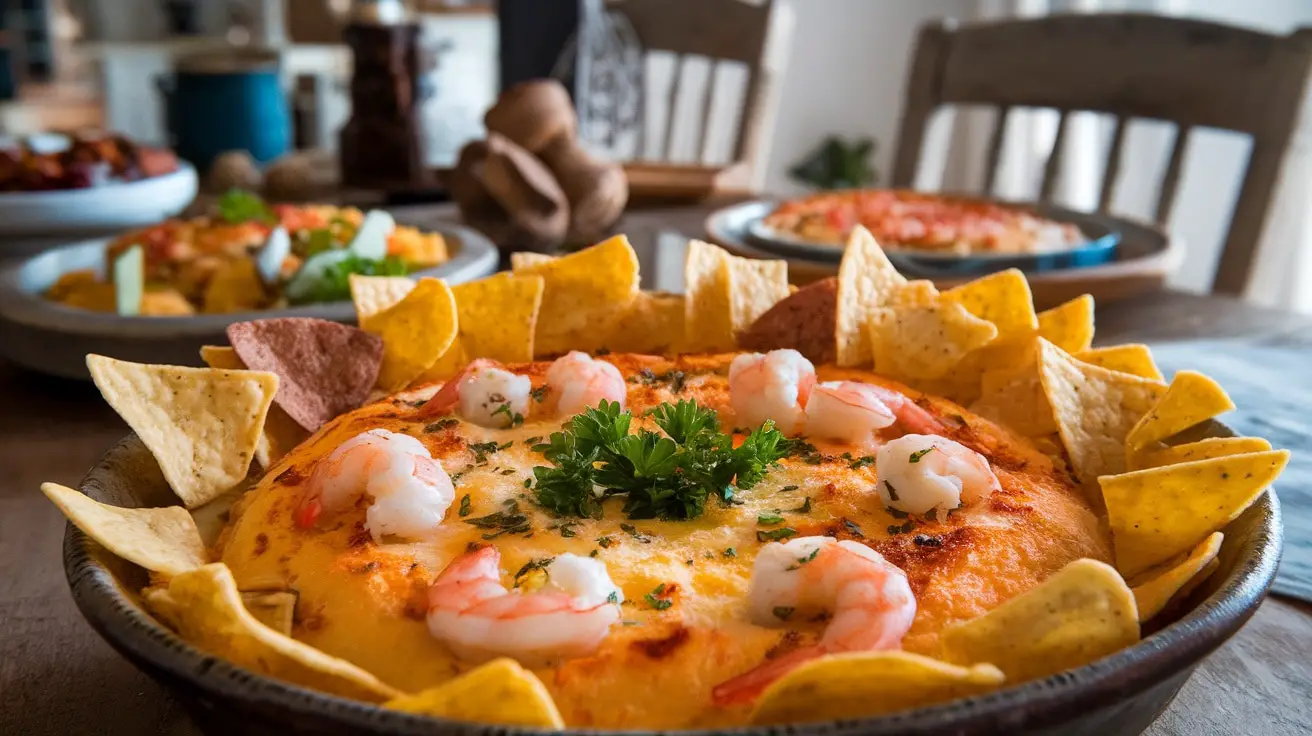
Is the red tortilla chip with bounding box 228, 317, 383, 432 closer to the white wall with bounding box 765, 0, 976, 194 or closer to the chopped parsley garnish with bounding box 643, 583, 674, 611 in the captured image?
the chopped parsley garnish with bounding box 643, 583, 674, 611

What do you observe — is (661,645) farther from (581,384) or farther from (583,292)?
(583,292)

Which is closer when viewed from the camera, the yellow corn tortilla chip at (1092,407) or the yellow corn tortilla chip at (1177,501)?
the yellow corn tortilla chip at (1177,501)

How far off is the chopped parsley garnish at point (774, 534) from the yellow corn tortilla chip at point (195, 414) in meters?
0.55

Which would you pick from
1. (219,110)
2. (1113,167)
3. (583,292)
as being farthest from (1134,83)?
(219,110)

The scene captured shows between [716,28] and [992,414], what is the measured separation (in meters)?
3.50

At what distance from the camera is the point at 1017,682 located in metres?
0.86

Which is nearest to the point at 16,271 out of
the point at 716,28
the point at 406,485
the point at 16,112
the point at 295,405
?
the point at 295,405

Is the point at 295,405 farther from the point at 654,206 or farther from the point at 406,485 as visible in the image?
the point at 654,206

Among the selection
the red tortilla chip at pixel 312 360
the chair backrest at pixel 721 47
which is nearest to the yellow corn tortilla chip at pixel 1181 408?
the red tortilla chip at pixel 312 360

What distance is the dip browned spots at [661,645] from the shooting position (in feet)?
2.96

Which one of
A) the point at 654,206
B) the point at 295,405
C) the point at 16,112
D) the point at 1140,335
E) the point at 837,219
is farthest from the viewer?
the point at 16,112

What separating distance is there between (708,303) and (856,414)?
436mm

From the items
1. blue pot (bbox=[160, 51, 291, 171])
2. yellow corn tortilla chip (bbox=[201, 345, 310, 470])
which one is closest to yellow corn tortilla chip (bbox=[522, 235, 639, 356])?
yellow corn tortilla chip (bbox=[201, 345, 310, 470])

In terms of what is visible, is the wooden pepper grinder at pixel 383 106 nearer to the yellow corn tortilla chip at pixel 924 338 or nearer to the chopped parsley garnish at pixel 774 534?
the yellow corn tortilla chip at pixel 924 338
